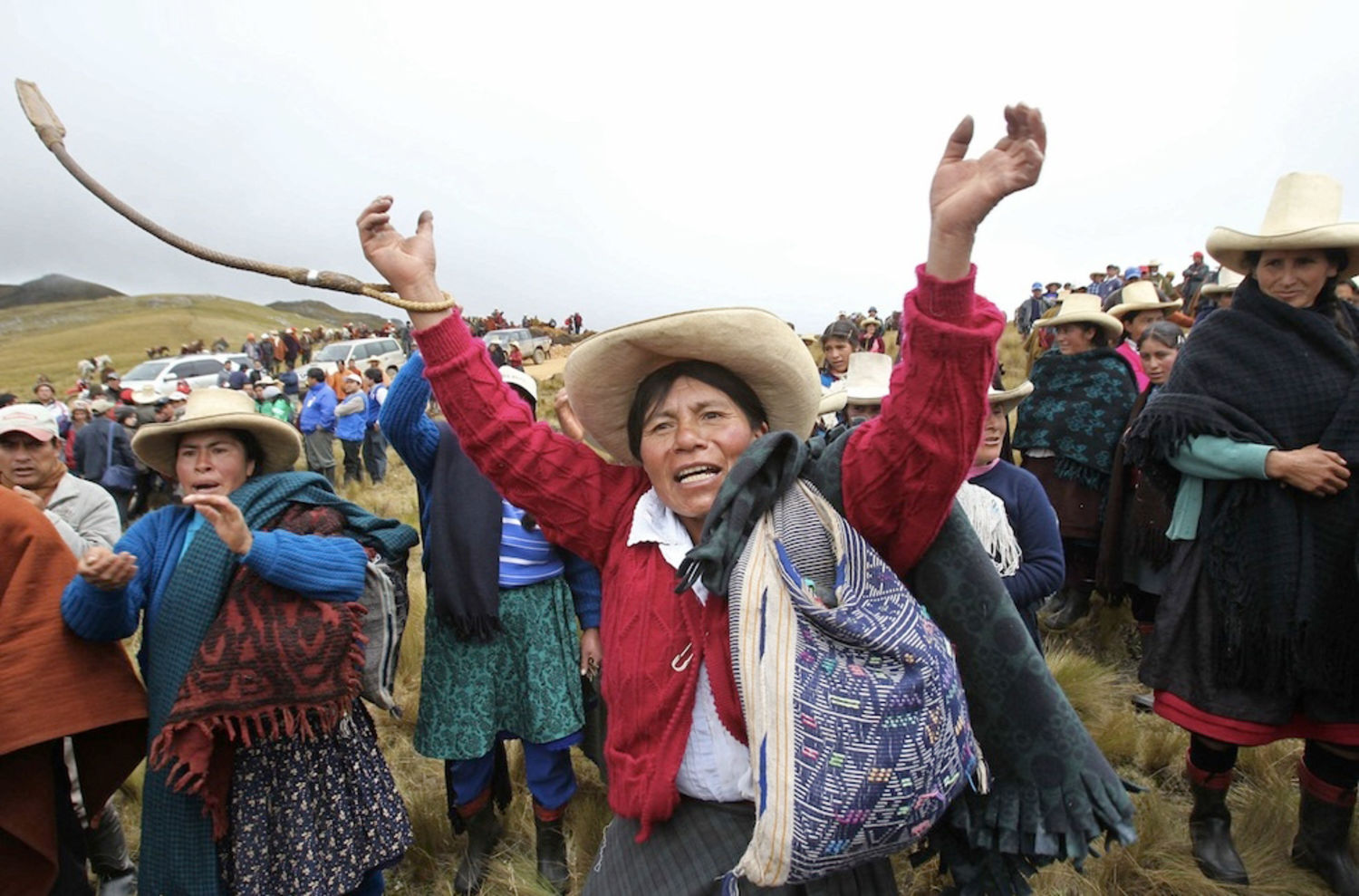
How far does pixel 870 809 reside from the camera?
4.04 feet

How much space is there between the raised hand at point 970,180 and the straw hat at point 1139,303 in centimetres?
571

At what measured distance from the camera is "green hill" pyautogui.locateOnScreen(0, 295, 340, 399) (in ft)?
139

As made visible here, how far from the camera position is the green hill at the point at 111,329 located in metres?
42.2

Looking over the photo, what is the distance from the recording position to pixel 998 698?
4.83 feet

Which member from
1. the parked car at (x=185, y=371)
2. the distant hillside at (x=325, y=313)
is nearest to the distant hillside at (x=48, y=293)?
the distant hillside at (x=325, y=313)

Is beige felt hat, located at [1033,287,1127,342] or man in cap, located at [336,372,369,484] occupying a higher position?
beige felt hat, located at [1033,287,1127,342]

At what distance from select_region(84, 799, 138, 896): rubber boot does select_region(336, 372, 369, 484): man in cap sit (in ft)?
31.3

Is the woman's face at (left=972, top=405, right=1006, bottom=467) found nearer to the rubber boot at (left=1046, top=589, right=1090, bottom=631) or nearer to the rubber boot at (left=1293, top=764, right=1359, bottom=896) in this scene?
the rubber boot at (left=1293, top=764, right=1359, bottom=896)

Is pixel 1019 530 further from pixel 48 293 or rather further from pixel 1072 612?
pixel 48 293

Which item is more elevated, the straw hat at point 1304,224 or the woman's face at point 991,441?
the straw hat at point 1304,224

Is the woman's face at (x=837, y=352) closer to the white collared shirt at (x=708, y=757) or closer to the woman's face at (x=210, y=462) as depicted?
the woman's face at (x=210, y=462)

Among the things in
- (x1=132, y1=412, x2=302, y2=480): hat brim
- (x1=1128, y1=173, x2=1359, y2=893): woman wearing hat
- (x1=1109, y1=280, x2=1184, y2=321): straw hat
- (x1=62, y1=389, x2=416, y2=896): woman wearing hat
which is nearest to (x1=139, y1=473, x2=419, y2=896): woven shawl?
(x1=62, y1=389, x2=416, y2=896): woman wearing hat

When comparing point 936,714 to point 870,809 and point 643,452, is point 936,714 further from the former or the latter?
point 643,452

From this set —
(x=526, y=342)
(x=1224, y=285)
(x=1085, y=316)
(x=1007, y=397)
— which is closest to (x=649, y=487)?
(x=1007, y=397)
